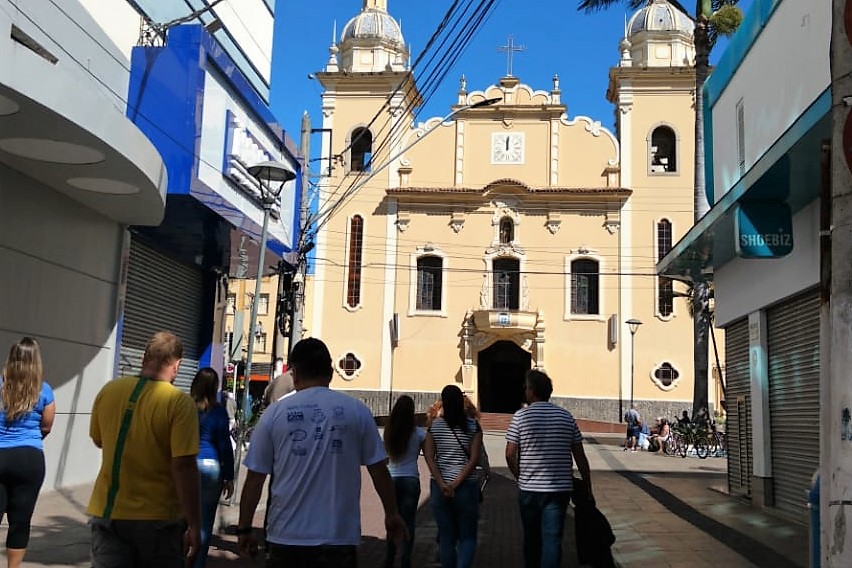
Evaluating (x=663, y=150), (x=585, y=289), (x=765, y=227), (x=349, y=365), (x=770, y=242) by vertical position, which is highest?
(x=663, y=150)

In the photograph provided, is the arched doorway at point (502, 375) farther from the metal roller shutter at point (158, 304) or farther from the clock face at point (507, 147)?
the metal roller shutter at point (158, 304)

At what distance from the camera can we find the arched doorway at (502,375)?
37.2 metres

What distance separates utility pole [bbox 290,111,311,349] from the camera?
17500mm

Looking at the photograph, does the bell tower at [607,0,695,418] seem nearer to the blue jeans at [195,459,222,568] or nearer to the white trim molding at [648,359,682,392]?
the white trim molding at [648,359,682,392]

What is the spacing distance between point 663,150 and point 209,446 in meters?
33.5

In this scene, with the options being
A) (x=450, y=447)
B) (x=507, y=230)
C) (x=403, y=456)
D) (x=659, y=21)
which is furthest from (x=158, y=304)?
(x=659, y=21)

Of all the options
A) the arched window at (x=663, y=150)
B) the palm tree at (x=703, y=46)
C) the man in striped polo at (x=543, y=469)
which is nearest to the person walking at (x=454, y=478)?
the man in striped polo at (x=543, y=469)

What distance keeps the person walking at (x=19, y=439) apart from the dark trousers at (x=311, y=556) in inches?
102

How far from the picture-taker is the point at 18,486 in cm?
565

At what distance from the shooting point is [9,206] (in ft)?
32.7

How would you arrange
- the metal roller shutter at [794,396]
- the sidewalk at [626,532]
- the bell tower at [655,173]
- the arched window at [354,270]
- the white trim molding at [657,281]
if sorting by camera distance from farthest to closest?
the arched window at [354,270] < the white trim molding at [657,281] < the bell tower at [655,173] < the metal roller shutter at [794,396] < the sidewalk at [626,532]

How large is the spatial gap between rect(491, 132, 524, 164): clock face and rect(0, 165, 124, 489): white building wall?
84.5 feet

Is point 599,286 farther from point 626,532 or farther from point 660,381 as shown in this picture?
point 626,532

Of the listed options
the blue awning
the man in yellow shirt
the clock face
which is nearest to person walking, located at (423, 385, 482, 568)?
the man in yellow shirt
